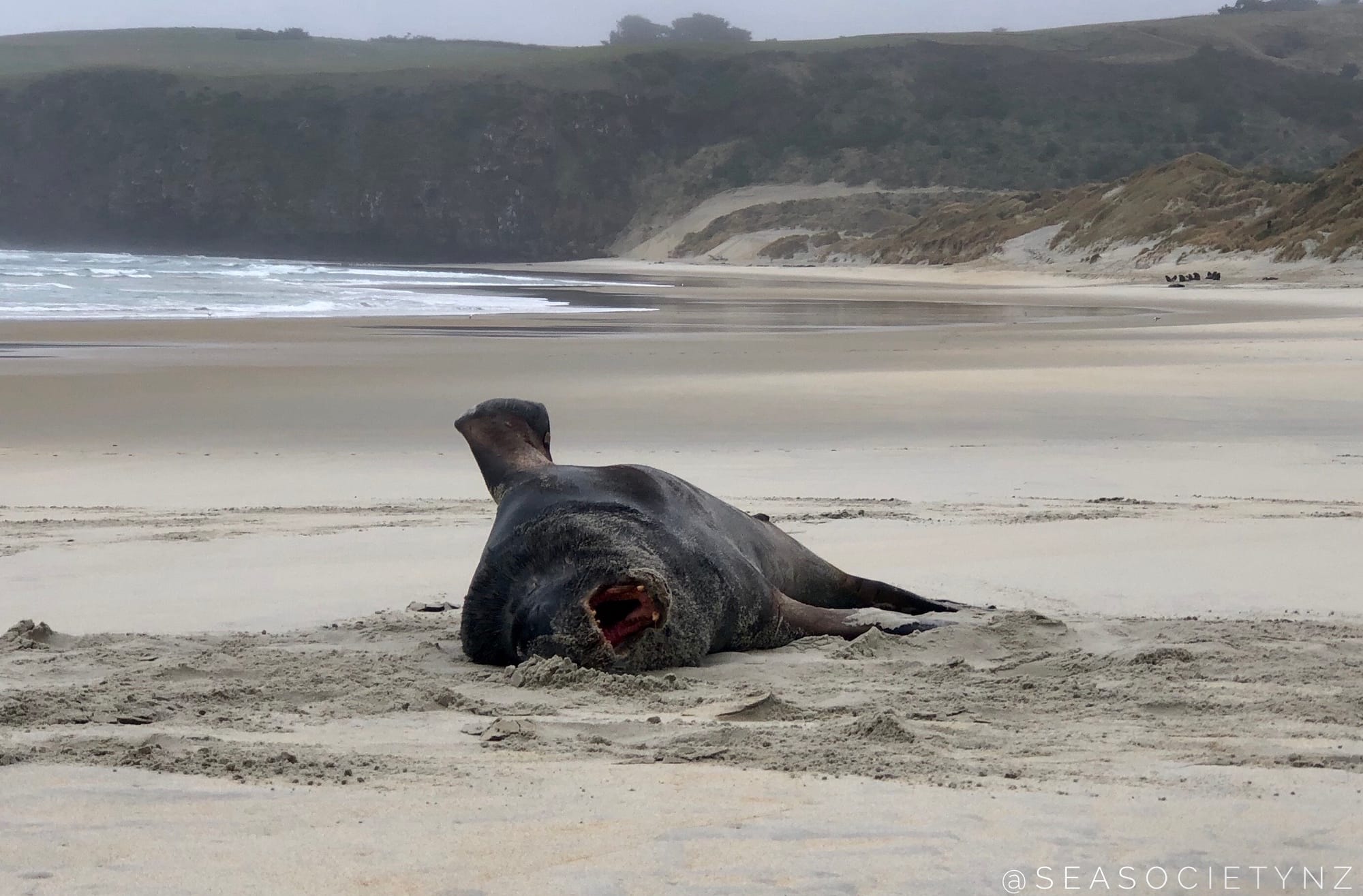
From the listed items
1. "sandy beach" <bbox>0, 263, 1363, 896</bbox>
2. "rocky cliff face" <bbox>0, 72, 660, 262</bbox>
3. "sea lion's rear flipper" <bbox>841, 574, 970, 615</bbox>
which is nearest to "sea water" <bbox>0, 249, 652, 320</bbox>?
"sandy beach" <bbox>0, 263, 1363, 896</bbox>

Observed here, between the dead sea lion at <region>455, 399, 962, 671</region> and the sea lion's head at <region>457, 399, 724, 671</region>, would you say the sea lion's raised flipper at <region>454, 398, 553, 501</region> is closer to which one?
the dead sea lion at <region>455, 399, 962, 671</region>

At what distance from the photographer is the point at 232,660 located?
4113mm

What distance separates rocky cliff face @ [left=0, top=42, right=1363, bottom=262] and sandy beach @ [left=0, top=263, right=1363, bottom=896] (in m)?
78.9

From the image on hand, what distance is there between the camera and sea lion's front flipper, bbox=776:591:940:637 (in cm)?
452

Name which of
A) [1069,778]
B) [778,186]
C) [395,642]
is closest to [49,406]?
[395,642]

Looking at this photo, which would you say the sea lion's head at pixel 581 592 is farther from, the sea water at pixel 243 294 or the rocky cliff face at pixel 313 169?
the rocky cliff face at pixel 313 169

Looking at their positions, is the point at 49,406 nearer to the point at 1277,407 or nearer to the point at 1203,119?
the point at 1277,407

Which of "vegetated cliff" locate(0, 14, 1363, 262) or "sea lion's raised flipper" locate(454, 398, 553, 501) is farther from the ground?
"vegetated cliff" locate(0, 14, 1363, 262)

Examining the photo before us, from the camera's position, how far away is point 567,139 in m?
97.2

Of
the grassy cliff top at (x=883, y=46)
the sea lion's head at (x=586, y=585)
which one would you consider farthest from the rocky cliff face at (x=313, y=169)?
the sea lion's head at (x=586, y=585)

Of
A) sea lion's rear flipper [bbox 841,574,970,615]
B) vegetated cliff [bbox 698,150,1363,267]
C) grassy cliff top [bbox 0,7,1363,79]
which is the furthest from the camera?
grassy cliff top [bbox 0,7,1363,79]

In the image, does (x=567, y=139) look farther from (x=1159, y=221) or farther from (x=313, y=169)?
→ (x=1159, y=221)

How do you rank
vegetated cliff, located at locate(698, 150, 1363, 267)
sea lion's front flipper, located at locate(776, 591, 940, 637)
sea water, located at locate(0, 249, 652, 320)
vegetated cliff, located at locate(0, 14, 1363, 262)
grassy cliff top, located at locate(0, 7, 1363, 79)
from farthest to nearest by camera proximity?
grassy cliff top, located at locate(0, 7, 1363, 79)
vegetated cliff, located at locate(0, 14, 1363, 262)
vegetated cliff, located at locate(698, 150, 1363, 267)
sea water, located at locate(0, 249, 652, 320)
sea lion's front flipper, located at locate(776, 591, 940, 637)

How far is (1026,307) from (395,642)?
22.4 metres
